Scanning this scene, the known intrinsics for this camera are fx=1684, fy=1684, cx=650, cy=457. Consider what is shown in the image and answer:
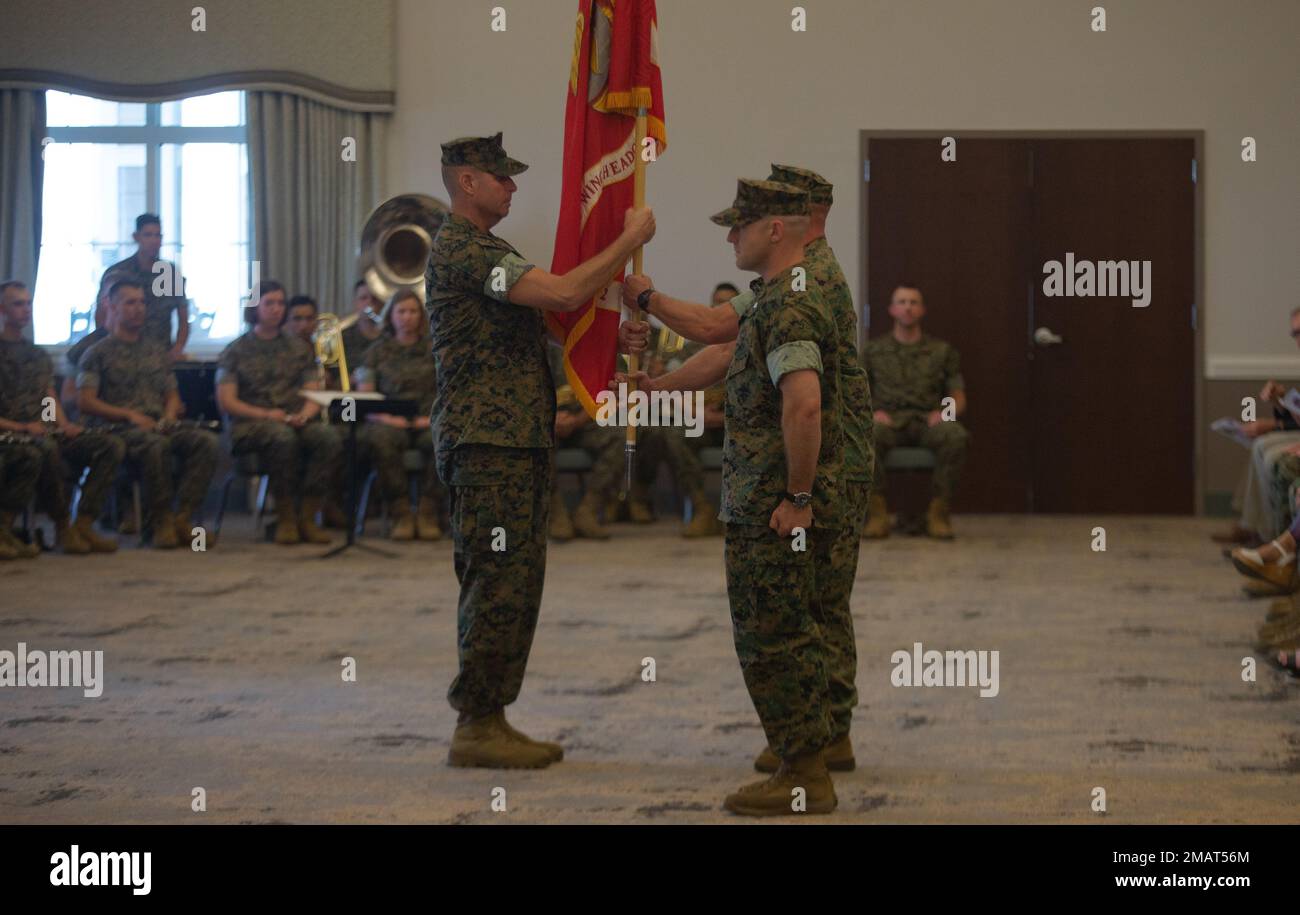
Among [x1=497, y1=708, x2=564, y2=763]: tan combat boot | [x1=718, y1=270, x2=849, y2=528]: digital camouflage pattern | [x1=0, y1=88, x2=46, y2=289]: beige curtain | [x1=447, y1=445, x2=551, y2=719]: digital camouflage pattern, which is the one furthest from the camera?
[x1=0, y1=88, x2=46, y2=289]: beige curtain

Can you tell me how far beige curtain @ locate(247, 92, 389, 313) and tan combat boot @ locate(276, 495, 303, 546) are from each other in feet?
6.45

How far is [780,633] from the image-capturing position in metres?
3.52

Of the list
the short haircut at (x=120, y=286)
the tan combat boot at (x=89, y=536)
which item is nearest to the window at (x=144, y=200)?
the short haircut at (x=120, y=286)

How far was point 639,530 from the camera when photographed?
9.67 metres

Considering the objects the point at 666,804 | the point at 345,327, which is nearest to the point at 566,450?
the point at 345,327

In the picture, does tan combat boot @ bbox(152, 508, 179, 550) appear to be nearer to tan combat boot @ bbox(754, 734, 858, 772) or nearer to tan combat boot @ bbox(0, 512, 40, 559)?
tan combat boot @ bbox(0, 512, 40, 559)

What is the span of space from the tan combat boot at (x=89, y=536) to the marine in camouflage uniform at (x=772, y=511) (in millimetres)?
5841

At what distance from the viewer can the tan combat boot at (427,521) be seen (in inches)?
364

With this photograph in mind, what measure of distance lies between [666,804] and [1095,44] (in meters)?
8.15

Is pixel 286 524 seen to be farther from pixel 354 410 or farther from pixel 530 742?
pixel 530 742

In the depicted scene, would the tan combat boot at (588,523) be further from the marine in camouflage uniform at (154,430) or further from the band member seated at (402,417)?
the marine in camouflage uniform at (154,430)

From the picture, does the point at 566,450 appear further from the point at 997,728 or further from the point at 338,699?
the point at 997,728

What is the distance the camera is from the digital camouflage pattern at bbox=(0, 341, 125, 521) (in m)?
8.56

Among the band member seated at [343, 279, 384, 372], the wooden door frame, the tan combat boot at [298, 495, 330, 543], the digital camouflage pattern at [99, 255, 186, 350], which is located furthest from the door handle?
the digital camouflage pattern at [99, 255, 186, 350]
